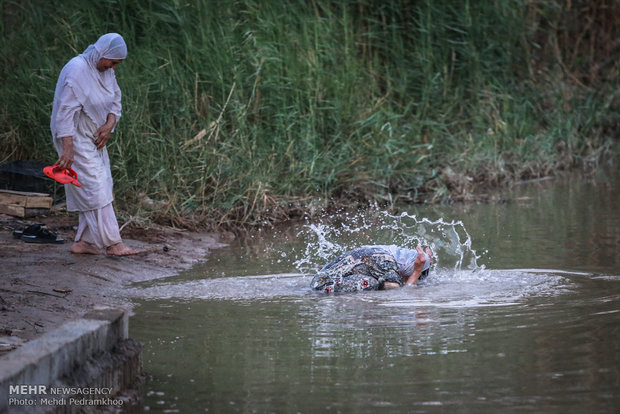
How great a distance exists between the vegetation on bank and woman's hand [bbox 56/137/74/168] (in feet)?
5.13

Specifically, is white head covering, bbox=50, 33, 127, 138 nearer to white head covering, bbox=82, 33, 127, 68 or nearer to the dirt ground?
white head covering, bbox=82, 33, 127, 68

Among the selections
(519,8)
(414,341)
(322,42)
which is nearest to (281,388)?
(414,341)

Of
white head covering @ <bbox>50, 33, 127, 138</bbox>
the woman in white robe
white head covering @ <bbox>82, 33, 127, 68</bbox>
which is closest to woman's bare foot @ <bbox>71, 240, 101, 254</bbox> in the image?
the woman in white robe

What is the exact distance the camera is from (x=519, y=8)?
47.9ft

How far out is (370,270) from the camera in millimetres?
7031

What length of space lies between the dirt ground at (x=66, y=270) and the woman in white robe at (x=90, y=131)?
222 mm

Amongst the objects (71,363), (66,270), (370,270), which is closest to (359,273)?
(370,270)

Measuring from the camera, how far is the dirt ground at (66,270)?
19.5ft

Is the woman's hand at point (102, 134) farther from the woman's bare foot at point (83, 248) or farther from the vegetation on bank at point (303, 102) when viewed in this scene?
the vegetation on bank at point (303, 102)

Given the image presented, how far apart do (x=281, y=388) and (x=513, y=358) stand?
1300mm

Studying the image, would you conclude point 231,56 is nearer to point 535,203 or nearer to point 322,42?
point 322,42

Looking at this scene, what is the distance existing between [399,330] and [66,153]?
11.9 feet

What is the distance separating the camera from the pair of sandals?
27.9ft

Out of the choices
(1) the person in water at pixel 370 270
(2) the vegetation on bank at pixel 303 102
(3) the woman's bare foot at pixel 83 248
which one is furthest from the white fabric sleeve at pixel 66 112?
(1) the person in water at pixel 370 270
